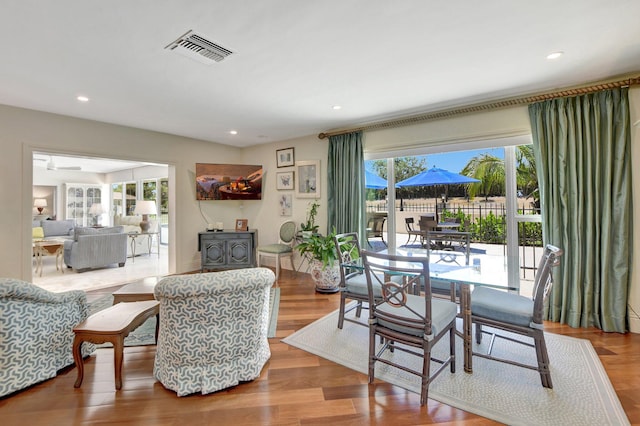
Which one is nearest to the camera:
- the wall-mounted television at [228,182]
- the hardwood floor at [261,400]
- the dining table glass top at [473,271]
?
the hardwood floor at [261,400]

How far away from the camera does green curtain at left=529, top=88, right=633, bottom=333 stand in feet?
8.63

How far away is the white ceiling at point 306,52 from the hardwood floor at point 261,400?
93.7 inches

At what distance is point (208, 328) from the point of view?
6.09 feet

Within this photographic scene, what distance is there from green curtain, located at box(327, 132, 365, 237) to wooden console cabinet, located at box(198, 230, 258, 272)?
5.03 ft

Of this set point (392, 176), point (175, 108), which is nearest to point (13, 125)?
point (175, 108)

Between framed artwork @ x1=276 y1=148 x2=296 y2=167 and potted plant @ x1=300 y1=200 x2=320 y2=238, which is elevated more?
framed artwork @ x1=276 y1=148 x2=296 y2=167

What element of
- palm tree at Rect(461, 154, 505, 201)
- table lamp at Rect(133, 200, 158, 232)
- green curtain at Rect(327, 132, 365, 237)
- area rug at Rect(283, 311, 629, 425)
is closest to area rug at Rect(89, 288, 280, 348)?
area rug at Rect(283, 311, 629, 425)

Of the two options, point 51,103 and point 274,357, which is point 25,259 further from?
point 274,357

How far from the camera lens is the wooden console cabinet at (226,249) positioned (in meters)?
4.86

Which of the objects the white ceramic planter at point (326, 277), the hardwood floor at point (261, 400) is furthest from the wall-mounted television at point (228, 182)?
the hardwood floor at point (261, 400)

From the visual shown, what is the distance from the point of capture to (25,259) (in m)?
3.47

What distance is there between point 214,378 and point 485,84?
346 cm

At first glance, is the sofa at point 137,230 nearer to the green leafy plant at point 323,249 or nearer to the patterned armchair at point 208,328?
the green leafy plant at point 323,249

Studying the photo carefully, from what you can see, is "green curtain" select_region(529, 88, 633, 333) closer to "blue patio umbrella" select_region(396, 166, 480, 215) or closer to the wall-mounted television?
"blue patio umbrella" select_region(396, 166, 480, 215)
